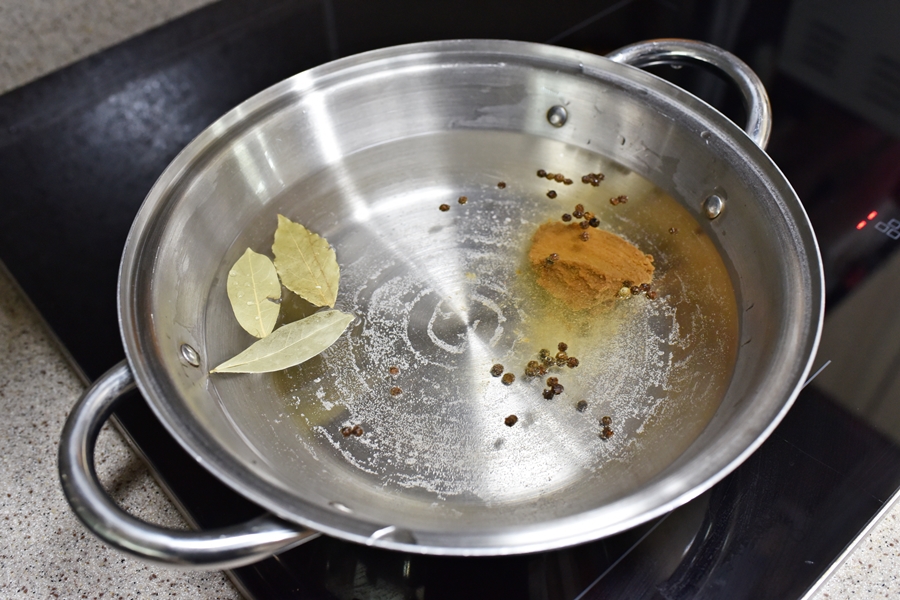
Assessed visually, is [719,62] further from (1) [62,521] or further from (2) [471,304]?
(1) [62,521]

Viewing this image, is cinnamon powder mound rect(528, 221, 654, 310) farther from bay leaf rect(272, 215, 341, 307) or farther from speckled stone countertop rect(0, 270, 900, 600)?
speckled stone countertop rect(0, 270, 900, 600)

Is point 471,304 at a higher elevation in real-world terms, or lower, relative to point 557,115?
lower

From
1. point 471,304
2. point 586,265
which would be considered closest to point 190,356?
point 471,304

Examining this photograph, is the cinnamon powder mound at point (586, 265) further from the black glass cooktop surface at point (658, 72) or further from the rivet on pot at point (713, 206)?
the black glass cooktop surface at point (658, 72)

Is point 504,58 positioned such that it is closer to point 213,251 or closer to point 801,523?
point 213,251

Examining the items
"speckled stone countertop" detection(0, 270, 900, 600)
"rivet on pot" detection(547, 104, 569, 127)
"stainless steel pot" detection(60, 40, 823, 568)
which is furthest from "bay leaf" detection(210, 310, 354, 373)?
"rivet on pot" detection(547, 104, 569, 127)

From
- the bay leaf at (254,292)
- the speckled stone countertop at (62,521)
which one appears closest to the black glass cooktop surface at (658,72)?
the speckled stone countertop at (62,521)

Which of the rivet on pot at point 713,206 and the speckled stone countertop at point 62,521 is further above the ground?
the rivet on pot at point 713,206
